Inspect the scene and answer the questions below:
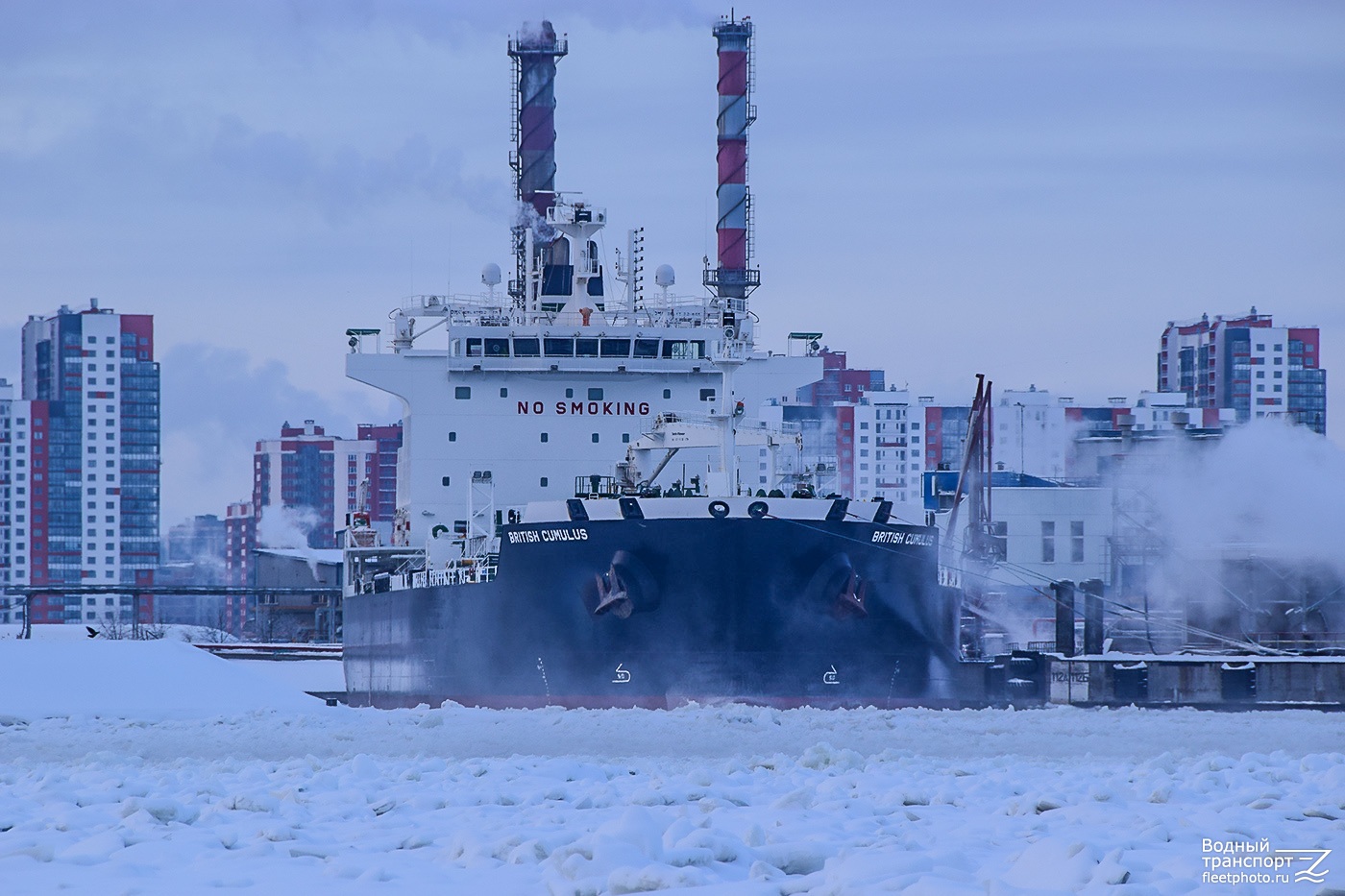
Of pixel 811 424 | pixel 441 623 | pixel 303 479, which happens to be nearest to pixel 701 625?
pixel 441 623

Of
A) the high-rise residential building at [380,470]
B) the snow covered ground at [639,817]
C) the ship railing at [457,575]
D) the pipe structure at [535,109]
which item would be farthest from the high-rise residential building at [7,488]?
the snow covered ground at [639,817]

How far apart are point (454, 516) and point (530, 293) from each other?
20.5 feet

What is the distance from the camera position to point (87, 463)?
133125 millimetres

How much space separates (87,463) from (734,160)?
84447 mm

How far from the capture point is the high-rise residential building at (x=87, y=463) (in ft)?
430

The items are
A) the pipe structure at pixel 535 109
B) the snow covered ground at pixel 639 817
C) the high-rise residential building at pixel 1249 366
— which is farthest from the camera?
the high-rise residential building at pixel 1249 366

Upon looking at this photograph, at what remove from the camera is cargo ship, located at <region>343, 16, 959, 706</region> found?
28.7 meters

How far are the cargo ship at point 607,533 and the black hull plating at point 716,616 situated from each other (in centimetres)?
4

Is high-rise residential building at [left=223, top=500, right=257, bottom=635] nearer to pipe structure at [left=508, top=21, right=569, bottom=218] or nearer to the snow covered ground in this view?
pipe structure at [left=508, top=21, right=569, bottom=218]

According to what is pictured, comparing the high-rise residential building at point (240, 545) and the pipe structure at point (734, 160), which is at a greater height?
the pipe structure at point (734, 160)

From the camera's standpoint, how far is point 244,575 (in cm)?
16762

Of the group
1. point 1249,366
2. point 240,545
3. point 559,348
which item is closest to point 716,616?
point 559,348

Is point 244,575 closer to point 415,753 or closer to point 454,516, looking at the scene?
point 454,516

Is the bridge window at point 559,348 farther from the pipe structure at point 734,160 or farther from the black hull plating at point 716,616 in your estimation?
the pipe structure at point 734,160
